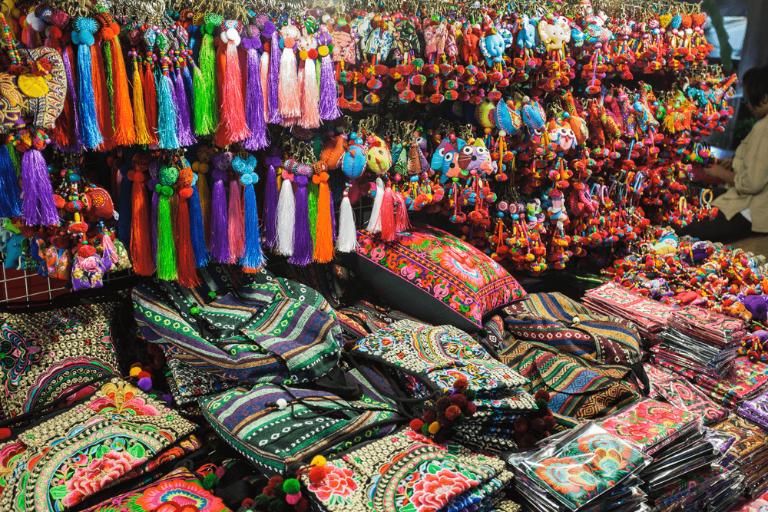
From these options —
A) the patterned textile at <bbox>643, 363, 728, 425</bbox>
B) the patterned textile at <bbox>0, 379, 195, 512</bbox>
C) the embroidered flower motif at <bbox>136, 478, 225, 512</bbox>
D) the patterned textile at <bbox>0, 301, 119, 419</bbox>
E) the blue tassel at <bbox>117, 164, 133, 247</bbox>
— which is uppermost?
the blue tassel at <bbox>117, 164, 133, 247</bbox>

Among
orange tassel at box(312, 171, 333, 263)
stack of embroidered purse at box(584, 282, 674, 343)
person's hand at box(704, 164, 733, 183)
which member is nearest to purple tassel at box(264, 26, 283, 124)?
orange tassel at box(312, 171, 333, 263)

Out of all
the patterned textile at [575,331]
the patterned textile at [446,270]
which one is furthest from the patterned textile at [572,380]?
the patterned textile at [446,270]

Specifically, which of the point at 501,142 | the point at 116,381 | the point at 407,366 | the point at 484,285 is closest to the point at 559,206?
the point at 501,142

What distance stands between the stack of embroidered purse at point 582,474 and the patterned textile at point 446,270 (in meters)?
0.62

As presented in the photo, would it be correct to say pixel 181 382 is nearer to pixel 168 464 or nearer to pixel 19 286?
pixel 168 464

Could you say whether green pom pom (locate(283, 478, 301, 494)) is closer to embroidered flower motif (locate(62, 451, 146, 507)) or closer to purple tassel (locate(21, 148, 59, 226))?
embroidered flower motif (locate(62, 451, 146, 507))

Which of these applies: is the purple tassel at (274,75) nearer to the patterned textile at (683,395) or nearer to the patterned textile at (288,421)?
the patterned textile at (288,421)

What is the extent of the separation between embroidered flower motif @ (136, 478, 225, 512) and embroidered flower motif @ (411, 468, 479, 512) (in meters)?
0.40

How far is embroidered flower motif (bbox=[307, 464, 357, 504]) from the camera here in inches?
51.8

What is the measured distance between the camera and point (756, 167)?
11.4ft

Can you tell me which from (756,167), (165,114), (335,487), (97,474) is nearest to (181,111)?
(165,114)

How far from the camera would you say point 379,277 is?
223 centimetres

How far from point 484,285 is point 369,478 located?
3.22 feet

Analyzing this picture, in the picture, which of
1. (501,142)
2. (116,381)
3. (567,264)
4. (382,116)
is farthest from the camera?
(567,264)
